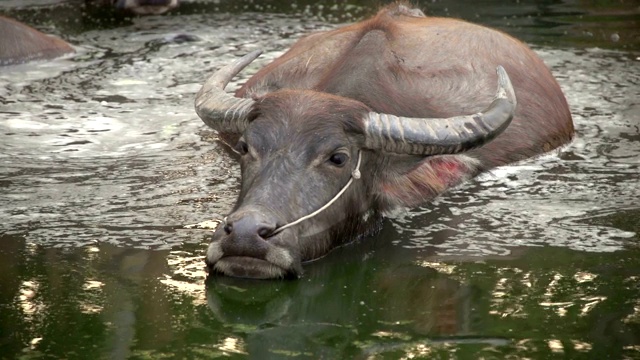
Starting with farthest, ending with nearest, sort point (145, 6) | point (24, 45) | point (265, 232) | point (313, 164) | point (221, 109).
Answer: point (145, 6) → point (24, 45) → point (221, 109) → point (313, 164) → point (265, 232)

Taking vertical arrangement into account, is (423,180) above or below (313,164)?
below

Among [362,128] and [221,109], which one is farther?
[221,109]

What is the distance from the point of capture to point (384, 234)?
6422 mm

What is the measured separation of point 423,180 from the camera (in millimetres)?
6957

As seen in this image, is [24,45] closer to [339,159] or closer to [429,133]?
[339,159]

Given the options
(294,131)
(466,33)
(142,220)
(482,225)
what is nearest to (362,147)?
(294,131)

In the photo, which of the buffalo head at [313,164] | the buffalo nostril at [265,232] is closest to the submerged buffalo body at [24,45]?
the buffalo head at [313,164]

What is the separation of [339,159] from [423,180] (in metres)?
0.99

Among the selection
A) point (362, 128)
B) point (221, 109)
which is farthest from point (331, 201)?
point (221, 109)

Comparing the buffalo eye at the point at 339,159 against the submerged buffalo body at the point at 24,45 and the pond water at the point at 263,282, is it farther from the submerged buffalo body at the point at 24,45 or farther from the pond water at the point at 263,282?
the submerged buffalo body at the point at 24,45

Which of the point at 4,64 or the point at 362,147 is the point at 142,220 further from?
the point at 4,64

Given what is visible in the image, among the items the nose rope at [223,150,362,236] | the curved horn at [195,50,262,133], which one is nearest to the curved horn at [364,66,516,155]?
the nose rope at [223,150,362,236]

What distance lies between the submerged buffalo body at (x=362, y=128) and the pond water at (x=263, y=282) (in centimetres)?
15

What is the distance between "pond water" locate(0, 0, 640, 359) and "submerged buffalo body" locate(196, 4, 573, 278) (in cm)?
15
